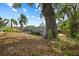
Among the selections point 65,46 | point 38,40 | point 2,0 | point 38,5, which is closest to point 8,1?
point 2,0

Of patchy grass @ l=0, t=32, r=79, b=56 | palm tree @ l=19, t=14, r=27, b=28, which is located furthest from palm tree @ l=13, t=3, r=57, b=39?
palm tree @ l=19, t=14, r=27, b=28

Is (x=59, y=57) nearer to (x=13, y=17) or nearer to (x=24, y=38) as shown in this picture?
(x=24, y=38)

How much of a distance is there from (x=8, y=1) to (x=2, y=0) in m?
0.07

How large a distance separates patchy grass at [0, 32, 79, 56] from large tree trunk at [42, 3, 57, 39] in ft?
0.32

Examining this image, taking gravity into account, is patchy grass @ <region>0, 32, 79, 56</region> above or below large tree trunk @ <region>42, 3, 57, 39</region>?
below

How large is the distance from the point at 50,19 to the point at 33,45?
0.35m

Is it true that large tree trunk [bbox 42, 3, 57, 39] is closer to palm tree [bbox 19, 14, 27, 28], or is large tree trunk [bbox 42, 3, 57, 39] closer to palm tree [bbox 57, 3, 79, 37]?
palm tree [bbox 57, 3, 79, 37]

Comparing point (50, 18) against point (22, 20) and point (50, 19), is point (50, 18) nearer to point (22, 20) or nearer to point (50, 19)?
point (50, 19)

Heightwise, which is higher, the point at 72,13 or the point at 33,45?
the point at 72,13

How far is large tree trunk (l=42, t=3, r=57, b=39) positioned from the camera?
2.99m

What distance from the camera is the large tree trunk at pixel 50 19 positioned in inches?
118

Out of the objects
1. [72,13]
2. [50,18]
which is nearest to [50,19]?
[50,18]

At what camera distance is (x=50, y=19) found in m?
2.99

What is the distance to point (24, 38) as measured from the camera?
301 centimetres
